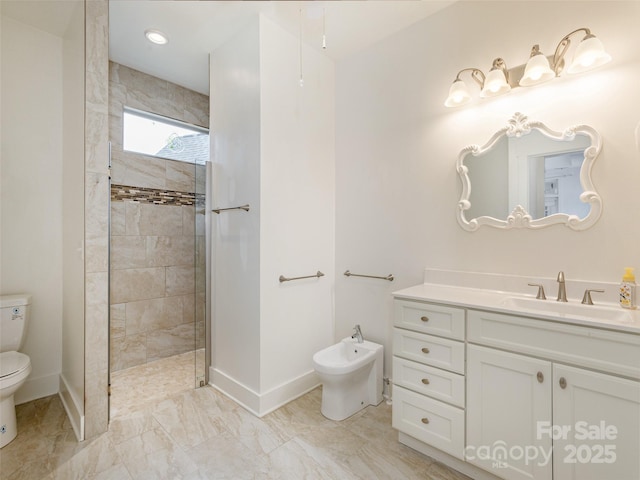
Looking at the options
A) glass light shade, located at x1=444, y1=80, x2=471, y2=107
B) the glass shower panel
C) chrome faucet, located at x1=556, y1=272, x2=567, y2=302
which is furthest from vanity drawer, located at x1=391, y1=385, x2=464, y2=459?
glass light shade, located at x1=444, y1=80, x2=471, y2=107

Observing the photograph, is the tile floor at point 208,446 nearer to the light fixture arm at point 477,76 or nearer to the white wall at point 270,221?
the white wall at point 270,221

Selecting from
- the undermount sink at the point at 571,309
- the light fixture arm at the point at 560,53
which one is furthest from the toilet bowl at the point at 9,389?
the light fixture arm at the point at 560,53

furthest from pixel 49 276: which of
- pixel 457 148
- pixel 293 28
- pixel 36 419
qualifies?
pixel 457 148

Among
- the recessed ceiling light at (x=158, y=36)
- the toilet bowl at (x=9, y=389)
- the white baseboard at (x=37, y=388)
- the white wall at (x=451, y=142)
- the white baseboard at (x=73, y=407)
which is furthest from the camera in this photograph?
the white baseboard at (x=37, y=388)

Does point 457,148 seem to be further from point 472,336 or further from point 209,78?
point 209,78

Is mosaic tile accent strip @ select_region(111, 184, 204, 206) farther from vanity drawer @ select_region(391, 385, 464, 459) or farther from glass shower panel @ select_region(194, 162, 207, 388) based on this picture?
vanity drawer @ select_region(391, 385, 464, 459)

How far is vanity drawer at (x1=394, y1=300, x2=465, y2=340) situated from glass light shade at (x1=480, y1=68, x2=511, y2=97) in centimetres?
123

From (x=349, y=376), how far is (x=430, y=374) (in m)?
0.55

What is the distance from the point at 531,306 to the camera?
1607 millimetres

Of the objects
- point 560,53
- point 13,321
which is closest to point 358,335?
point 560,53

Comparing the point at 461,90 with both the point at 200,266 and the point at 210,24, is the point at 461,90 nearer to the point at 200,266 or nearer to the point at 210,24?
the point at 210,24

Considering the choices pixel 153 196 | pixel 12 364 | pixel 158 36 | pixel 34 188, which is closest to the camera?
pixel 158 36

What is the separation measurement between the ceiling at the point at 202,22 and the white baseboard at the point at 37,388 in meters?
2.34

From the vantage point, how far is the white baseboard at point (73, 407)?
1.82 metres
